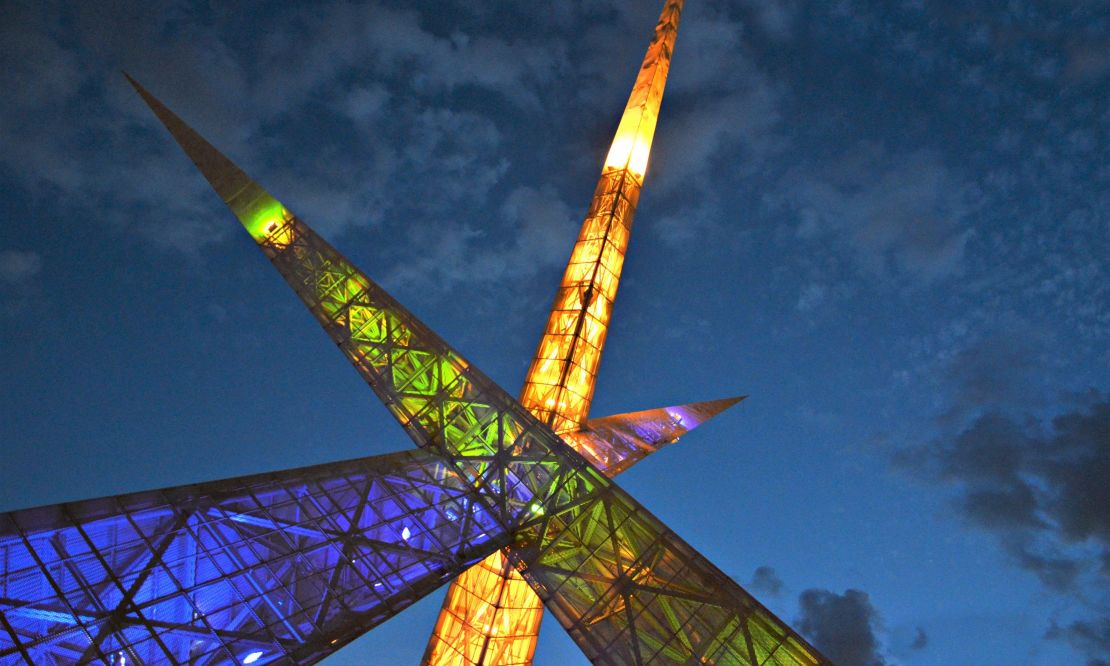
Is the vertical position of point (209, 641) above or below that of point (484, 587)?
below

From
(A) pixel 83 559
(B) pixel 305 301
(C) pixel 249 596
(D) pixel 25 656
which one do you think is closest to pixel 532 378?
(B) pixel 305 301

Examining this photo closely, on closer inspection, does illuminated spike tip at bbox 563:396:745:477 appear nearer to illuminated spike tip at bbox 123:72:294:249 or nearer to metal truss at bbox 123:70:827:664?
metal truss at bbox 123:70:827:664

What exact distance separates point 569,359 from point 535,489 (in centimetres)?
613

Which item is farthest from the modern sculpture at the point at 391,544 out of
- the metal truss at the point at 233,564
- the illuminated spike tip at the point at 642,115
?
the illuminated spike tip at the point at 642,115

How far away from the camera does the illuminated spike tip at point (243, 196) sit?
68.5 ft

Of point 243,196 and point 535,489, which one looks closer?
point 535,489

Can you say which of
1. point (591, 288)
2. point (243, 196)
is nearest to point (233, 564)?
point (243, 196)

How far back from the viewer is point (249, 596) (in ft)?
39.7

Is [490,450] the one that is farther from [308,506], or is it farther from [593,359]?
[593,359]

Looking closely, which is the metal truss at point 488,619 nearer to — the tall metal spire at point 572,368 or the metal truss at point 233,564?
the tall metal spire at point 572,368

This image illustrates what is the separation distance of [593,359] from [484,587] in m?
7.73

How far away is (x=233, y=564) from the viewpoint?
41.1 feet

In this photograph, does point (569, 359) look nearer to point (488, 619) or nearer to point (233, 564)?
point (488, 619)

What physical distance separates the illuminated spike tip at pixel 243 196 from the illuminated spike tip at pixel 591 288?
340 inches
